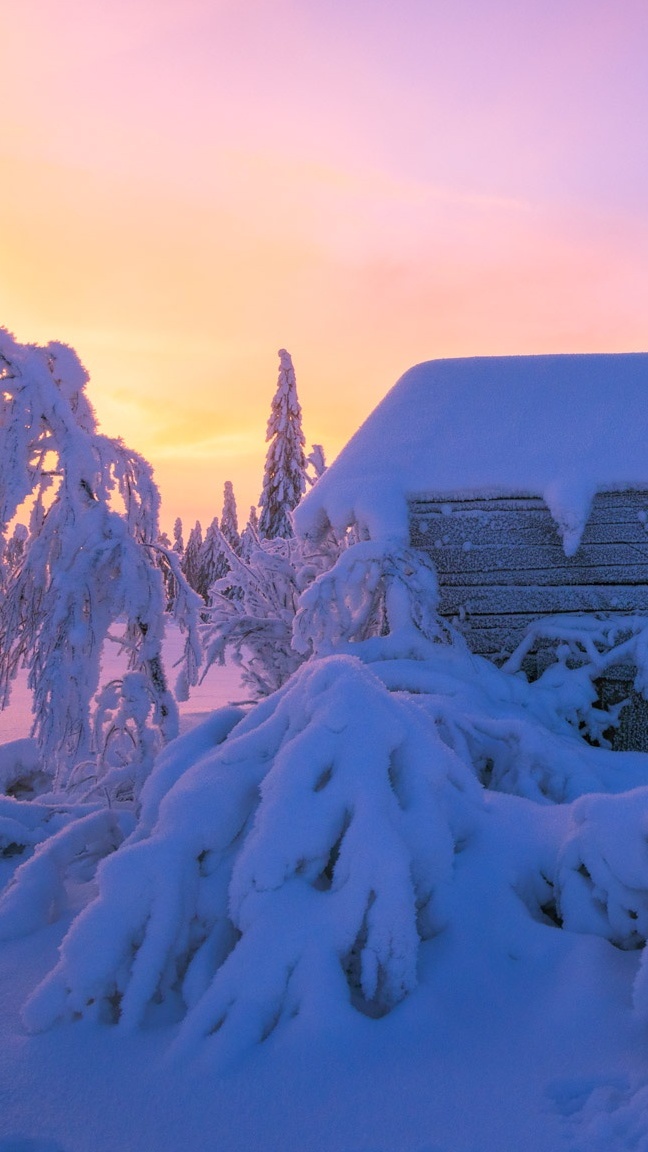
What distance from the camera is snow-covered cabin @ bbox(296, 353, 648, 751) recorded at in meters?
6.92

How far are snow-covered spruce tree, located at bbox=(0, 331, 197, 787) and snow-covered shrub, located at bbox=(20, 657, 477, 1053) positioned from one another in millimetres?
2115

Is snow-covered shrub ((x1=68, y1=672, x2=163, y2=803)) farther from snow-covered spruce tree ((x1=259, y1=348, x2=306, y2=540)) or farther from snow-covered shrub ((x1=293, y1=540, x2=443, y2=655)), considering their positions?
snow-covered spruce tree ((x1=259, y1=348, x2=306, y2=540))

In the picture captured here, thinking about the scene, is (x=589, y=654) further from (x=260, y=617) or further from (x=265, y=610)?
(x=265, y=610)

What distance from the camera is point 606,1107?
210cm

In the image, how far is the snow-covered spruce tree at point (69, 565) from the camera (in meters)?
4.94

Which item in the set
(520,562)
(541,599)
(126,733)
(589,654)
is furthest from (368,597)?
(126,733)

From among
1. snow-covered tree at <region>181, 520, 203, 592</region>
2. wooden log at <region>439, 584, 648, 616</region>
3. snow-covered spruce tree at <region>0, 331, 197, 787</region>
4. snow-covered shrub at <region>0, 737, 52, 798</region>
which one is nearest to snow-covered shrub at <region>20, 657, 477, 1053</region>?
snow-covered spruce tree at <region>0, 331, 197, 787</region>

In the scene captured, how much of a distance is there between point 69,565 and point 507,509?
13.0ft

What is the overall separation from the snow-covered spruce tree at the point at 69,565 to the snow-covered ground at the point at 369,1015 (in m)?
1.68

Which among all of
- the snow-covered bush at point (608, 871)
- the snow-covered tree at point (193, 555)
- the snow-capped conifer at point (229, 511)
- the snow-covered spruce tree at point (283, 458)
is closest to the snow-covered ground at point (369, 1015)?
the snow-covered bush at point (608, 871)

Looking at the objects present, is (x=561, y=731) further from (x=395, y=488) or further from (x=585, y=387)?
(x=585, y=387)

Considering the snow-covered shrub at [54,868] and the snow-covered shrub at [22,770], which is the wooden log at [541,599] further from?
the snow-covered shrub at [22,770]

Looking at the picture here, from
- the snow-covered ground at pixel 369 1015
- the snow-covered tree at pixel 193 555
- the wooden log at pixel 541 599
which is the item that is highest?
the snow-covered tree at pixel 193 555

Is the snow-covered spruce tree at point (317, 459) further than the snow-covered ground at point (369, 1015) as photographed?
Yes
